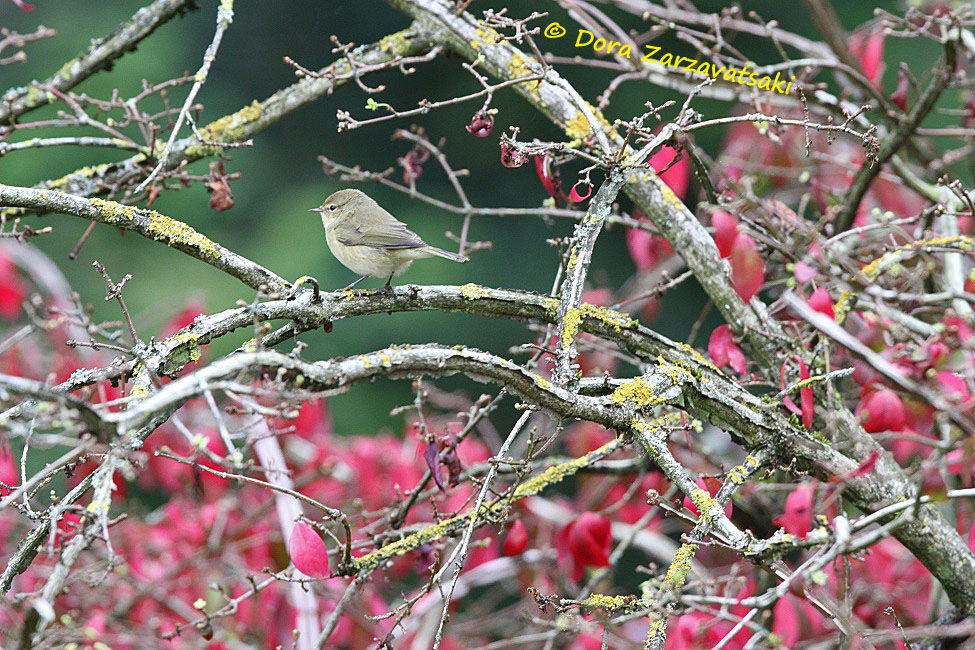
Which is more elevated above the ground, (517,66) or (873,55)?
(873,55)

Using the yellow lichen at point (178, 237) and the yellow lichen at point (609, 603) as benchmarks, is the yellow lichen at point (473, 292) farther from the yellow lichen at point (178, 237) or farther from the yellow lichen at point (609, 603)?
the yellow lichen at point (609, 603)

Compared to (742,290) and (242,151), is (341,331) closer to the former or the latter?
(242,151)

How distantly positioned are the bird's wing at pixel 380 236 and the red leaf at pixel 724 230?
3.02ft

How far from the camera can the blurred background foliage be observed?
6.90m

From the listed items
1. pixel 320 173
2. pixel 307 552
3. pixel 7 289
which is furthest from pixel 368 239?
pixel 320 173

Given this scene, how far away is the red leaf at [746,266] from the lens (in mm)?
1893

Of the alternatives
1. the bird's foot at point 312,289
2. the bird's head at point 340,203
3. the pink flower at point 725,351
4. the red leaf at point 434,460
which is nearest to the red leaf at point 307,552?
the red leaf at point 434,460

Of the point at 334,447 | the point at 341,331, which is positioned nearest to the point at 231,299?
the point at 341,331

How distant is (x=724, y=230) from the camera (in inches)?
77.4

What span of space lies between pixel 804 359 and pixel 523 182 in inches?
215

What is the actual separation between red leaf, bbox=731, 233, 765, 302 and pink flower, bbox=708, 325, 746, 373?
15 cm

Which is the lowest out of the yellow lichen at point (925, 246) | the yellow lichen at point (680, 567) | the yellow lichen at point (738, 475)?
the yellow lichen at point (680, 567)

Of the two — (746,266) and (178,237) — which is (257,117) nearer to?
(178,237)

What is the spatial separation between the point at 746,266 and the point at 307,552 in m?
0.99
